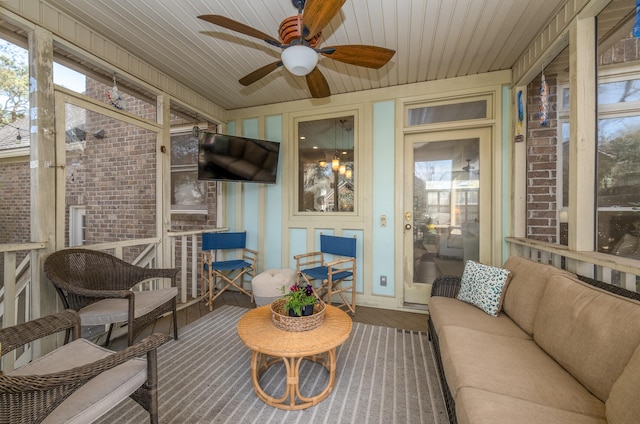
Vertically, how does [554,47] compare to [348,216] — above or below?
above

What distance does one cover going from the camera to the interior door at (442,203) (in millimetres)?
3148

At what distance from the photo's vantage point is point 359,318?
9.92ft

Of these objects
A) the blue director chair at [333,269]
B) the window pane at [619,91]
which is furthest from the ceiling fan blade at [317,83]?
the window pane at [619,91]

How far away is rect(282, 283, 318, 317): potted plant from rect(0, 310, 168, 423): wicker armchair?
2.58ft

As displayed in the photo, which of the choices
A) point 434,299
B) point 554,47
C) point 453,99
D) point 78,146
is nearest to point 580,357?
point 434,299

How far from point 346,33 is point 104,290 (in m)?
2.98

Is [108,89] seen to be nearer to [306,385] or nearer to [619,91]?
[306,385]

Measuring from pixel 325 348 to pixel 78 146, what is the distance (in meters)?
2.73

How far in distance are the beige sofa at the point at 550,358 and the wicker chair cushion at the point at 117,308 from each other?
217 centimetres

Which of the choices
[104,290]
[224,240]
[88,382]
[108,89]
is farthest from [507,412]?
[108,89]

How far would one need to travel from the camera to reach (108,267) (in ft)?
7.56

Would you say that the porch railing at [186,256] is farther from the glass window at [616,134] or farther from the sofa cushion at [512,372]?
the glass window at [616,134]

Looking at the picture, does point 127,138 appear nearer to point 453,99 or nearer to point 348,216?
point 348,216

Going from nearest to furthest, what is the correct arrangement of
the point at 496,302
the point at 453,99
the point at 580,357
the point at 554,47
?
the point at 580,357 → the point at 496,302 → the point at 554,47 → the point at 453,99
